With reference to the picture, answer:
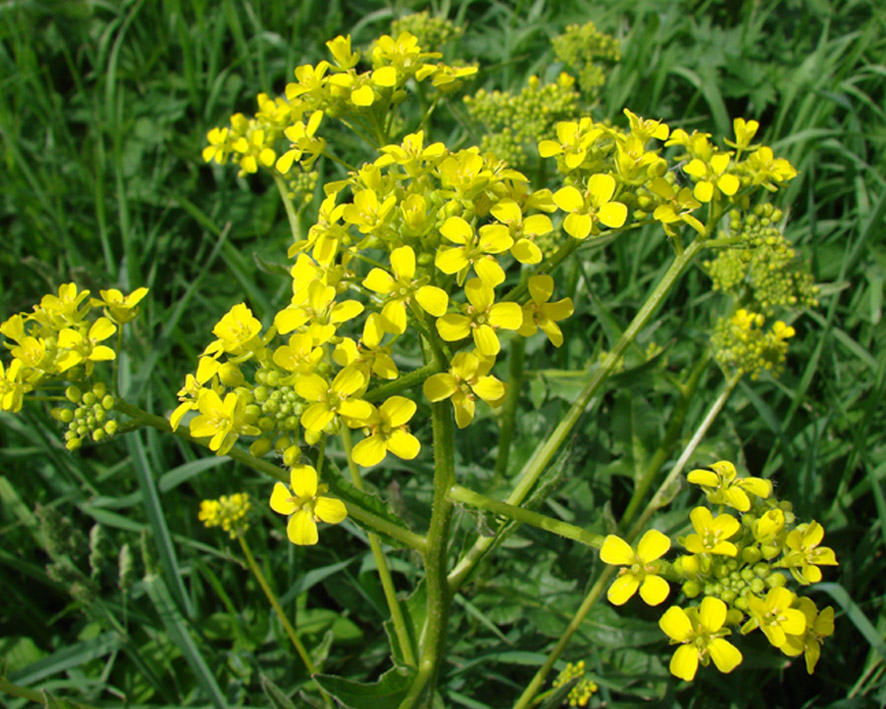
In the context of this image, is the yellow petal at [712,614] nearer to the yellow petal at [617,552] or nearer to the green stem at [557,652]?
the yellow petal at [617,552]

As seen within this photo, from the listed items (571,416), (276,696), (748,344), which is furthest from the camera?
(748,344)

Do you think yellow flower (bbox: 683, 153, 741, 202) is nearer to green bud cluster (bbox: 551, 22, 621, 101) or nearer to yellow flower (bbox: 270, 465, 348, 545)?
yellow flower (bbox: 270, 465, 348, 545)

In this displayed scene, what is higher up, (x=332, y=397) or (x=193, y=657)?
(x=332, y=397)

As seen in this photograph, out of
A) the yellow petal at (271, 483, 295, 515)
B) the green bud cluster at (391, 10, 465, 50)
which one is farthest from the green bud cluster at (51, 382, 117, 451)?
the green bud cluster at (391, 10, 465, 50)

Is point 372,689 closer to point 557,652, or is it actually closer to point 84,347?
point 557,652

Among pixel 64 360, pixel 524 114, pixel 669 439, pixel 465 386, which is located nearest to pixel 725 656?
pixel 465 386
